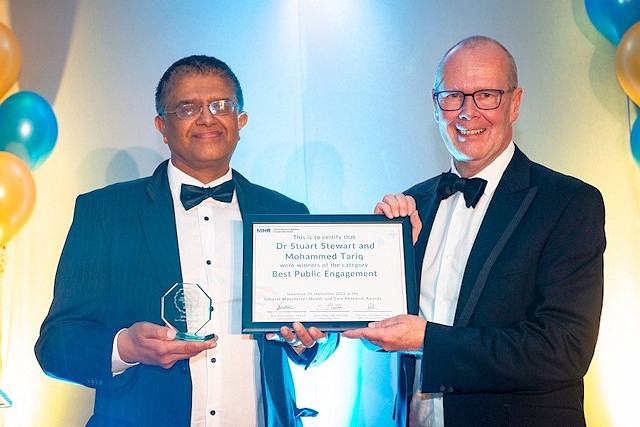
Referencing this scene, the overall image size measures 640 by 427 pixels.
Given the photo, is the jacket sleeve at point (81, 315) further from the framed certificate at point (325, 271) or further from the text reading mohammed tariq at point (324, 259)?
the text reading mohammed tariq at point (324, 259)

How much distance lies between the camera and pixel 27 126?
3.61m

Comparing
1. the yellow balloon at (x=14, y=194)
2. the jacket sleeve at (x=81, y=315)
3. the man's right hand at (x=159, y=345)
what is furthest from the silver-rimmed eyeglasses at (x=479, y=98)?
the yellow balloon at (x=14, y=194)

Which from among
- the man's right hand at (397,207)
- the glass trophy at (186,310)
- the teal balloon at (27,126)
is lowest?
the glass trophy at (186,310)

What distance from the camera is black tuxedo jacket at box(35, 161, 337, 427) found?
271 centimetres

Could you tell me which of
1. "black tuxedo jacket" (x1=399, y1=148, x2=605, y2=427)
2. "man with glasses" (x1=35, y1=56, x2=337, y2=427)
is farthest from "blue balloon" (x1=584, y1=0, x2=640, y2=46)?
"man with glasses" (x1=35, y1=56, x2=337, y2=427)

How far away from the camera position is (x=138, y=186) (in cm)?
305

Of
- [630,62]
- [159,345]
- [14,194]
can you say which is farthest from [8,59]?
[630,62]

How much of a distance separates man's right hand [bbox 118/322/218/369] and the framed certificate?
192 millimetres

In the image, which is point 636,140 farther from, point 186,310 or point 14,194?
point 14,194

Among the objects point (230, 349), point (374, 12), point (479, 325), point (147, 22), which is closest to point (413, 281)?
point (479, 325)

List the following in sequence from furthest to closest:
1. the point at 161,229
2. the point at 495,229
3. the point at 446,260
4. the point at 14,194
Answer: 1. the point at 14,194
2. the point at 161,229
3. the point at 446,260
4. the point at 495,229

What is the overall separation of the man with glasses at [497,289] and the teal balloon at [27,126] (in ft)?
5.96

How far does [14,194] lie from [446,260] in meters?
1.92

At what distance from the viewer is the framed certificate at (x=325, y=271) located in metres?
2.61
